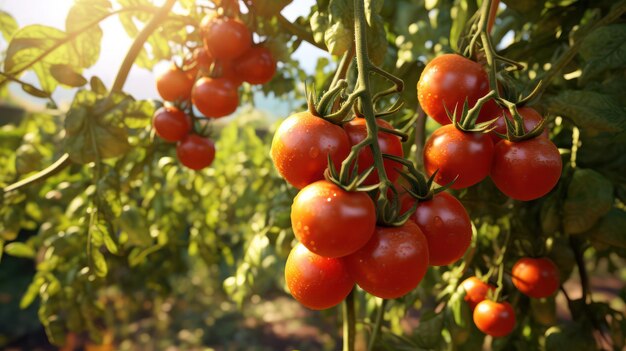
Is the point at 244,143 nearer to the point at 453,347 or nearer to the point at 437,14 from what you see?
the point at 437,14

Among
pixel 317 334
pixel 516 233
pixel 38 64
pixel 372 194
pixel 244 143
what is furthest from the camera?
pixel 317 334

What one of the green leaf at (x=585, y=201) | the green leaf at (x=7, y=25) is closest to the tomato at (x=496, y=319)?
the green leaf at (x=585, y=201)

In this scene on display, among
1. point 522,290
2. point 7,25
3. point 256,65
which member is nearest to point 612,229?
point 522,290

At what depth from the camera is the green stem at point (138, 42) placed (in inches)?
34.8

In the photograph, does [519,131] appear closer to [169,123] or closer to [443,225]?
[443,225]

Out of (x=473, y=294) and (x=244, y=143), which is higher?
(x=473, y=294)

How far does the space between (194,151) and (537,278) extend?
76cm

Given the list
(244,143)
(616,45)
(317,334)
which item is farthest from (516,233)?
(317,334)

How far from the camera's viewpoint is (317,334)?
4078 millimetres

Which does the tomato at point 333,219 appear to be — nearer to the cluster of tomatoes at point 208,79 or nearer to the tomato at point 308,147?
the tomato at point 308,147

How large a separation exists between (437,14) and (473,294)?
0.81m

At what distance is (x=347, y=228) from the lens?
412mm

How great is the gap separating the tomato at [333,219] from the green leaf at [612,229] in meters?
0.58

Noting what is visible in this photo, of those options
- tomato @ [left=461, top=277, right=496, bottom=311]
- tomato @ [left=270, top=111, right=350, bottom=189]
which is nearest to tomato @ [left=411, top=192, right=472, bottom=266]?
tomato @ [left=270, top=111, right=350, bottom=189]
